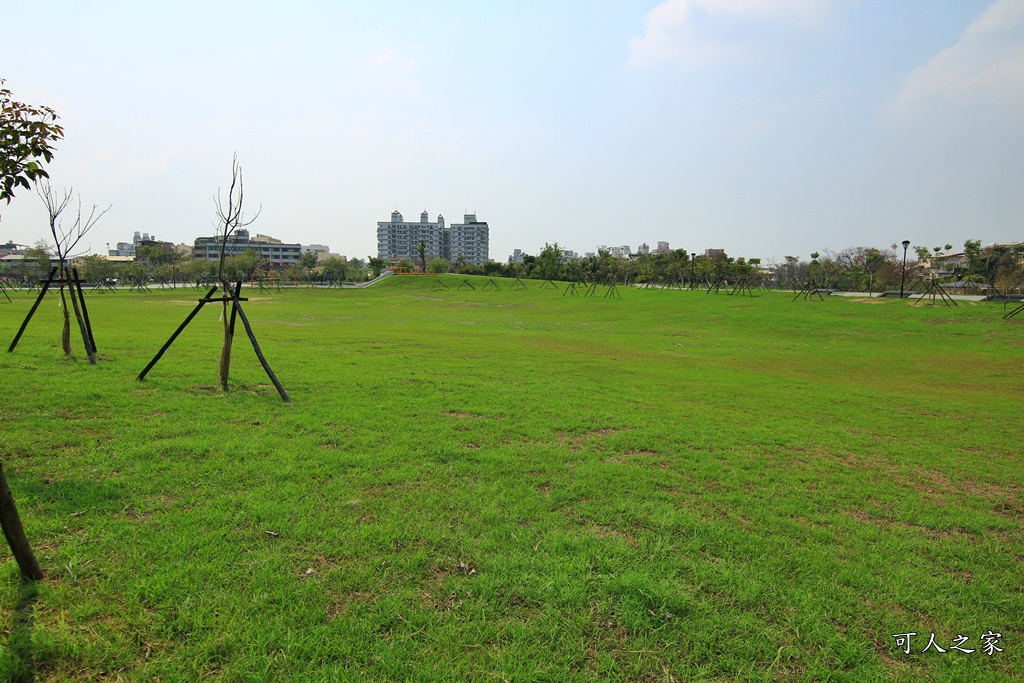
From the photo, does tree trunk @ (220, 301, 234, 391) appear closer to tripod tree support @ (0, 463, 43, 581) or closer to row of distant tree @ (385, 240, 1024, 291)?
tripod tree support @ (0, 463, 43, 581)

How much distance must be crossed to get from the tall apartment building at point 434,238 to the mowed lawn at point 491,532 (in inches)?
6825

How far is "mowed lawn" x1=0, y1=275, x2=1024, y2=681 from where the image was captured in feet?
10.2

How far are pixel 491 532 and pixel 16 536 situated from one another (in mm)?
3348

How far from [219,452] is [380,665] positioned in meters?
4.08

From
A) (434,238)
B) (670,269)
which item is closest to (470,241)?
(434,238)

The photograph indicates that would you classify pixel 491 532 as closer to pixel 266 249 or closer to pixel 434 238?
pixel 266 249

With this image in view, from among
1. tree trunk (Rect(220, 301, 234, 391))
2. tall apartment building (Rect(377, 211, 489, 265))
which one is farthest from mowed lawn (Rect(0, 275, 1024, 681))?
tall apartment building (Rect(377, 211, 489, 265))

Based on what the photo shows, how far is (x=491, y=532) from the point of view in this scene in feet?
14.6

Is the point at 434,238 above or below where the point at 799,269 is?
above

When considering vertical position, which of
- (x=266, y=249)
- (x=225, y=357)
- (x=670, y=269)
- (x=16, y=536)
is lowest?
(x=16, y=536)

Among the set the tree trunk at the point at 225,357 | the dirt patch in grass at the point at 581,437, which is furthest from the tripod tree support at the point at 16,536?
the tree trunk at the point at 225,357

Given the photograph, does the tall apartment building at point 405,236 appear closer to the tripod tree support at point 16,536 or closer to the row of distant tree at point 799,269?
the row of distant tree at point 799,269

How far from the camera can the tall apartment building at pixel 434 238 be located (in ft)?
591

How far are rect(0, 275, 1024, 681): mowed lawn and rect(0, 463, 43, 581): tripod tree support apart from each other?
0.11 metres
